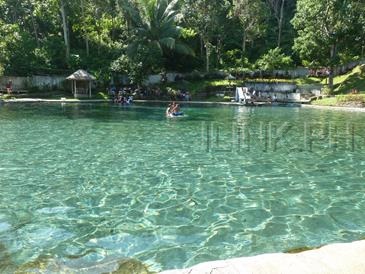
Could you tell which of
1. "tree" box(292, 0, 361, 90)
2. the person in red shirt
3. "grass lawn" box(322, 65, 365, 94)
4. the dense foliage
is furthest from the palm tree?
"grass lawn" box(322, 65, 365, 94)

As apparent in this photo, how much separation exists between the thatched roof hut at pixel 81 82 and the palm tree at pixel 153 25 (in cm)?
537

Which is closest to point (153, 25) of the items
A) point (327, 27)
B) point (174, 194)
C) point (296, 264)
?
point (327, 27)

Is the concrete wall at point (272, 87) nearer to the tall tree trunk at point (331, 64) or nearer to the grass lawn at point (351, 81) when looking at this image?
the tall tree trunk at point (331, 64)

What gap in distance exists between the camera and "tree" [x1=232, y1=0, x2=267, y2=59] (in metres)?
43.9

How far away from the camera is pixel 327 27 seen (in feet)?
127

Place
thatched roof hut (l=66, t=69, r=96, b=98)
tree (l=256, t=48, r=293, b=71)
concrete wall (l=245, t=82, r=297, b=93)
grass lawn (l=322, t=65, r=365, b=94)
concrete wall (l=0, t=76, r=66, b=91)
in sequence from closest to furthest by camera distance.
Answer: grass lawn (l=322, t=65, r=365, b=94)
thatched roof hut (l=66, t=69, r=96, b=98)
concrete wall (l=0, t=76, r=66, b=91)
concrete wall (l=245, t=82, r=297, b=93)
tree (l=256, t=48, r=293, b=71)

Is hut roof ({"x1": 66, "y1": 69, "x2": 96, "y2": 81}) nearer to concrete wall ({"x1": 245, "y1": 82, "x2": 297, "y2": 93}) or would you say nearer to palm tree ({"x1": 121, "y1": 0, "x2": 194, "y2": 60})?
palm tree ({"x1": 121, "y1": 0, "x2": 194, "y2": 60})

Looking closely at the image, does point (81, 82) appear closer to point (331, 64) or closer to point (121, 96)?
point (121, 96)

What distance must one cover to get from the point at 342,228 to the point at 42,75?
3890 centimetres

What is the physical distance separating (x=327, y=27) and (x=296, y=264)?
1524 inches

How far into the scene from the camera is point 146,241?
23.2ft

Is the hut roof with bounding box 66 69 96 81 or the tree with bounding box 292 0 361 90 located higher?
the tree with bounding box 292 0 361 90

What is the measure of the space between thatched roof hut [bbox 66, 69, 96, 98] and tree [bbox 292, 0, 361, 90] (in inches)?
832

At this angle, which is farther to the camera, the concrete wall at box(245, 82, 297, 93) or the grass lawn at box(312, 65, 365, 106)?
the concrete wall at box(245, 82, 297, 93)
